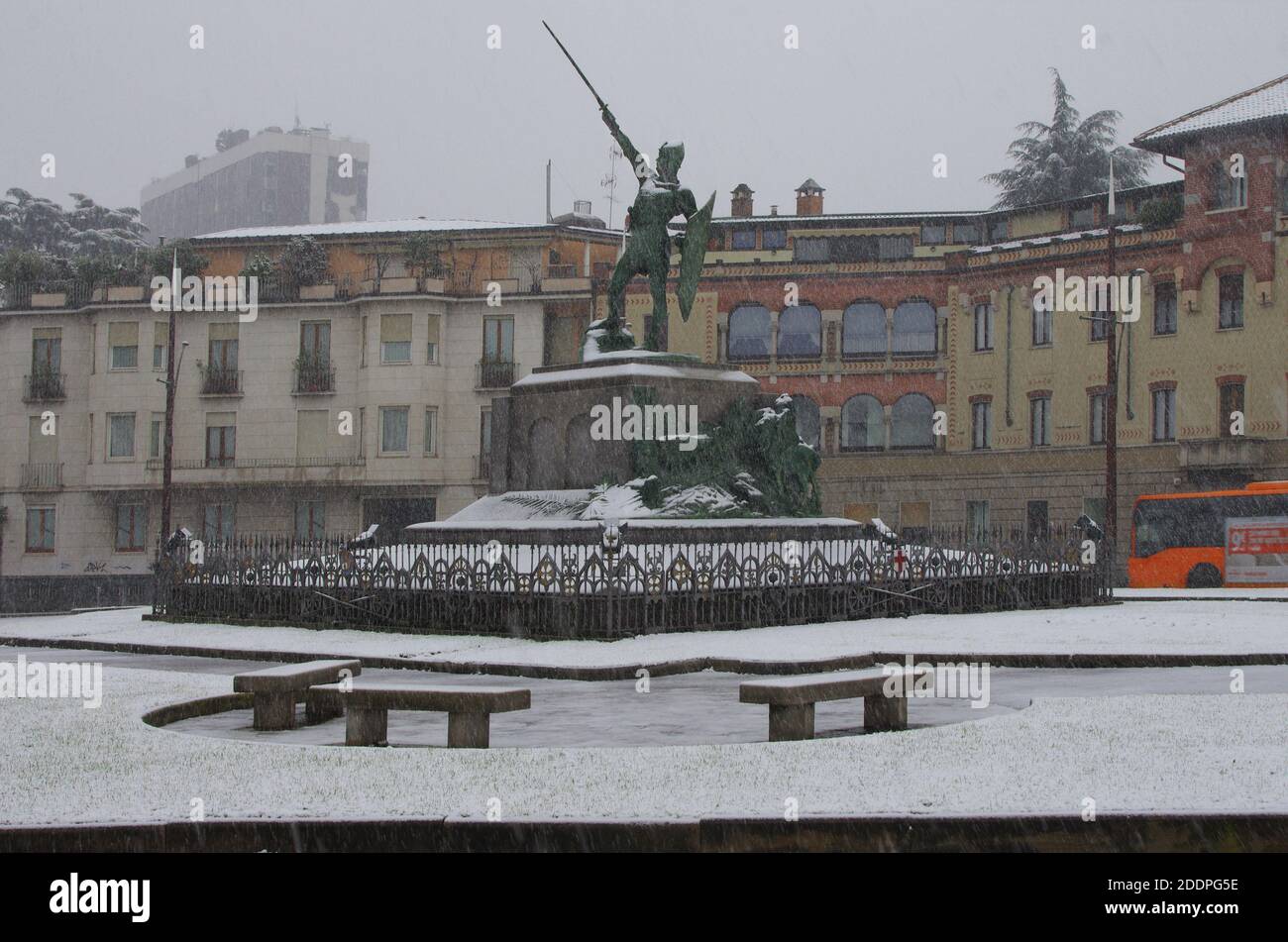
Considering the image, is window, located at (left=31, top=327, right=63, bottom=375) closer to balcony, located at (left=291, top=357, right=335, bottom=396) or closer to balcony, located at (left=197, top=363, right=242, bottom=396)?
balcony, located at (left=197, top=363, right=242, bottom=396)

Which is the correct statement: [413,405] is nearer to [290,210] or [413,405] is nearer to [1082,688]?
[1082,688]

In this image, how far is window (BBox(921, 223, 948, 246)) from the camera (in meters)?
56.3

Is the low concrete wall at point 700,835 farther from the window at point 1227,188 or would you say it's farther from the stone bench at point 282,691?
the window at point 1227,188

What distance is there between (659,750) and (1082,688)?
18.3 ft

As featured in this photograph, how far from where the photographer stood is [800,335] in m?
55.2

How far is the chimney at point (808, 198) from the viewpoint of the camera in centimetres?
5984

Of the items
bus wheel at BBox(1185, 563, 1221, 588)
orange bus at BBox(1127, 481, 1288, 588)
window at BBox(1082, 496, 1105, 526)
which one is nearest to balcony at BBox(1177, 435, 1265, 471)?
window at BBox(1082, 496, 1105, 526)

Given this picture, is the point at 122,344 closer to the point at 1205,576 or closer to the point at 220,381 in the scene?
the point at 220,381

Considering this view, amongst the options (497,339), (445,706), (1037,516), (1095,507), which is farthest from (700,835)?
(497,339)

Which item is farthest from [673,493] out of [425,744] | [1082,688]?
[425,744]

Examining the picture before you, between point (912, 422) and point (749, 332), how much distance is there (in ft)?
21.5

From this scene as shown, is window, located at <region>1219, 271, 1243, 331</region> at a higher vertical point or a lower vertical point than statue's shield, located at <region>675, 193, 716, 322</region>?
higher

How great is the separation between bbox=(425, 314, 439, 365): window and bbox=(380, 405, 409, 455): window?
6.40 feet
